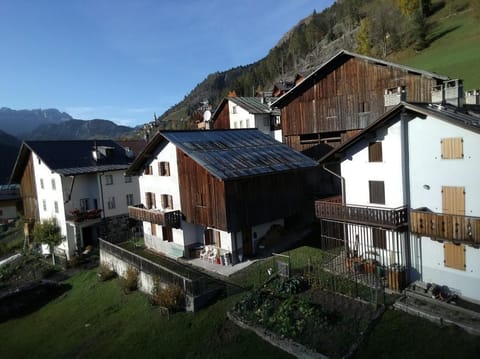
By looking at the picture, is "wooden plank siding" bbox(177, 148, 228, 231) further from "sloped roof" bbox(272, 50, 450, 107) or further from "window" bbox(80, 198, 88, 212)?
"window" bbox(80, 198, 88, 212)

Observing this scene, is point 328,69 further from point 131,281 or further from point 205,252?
point 131,281

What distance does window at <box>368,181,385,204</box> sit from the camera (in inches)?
821

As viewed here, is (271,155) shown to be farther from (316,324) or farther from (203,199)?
(316,324)

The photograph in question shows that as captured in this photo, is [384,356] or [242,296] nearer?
[384,356]

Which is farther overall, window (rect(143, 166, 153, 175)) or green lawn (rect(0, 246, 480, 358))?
window (rect(143, 166, 153, 175))

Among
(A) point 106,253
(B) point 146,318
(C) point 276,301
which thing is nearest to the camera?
(C) point 276,301

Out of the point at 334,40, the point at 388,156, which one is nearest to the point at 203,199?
the point at 388,156

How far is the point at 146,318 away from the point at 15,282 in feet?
72.4

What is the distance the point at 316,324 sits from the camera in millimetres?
16719

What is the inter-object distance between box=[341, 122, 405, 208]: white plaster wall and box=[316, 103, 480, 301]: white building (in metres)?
0.05

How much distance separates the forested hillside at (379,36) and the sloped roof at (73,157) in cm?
4262

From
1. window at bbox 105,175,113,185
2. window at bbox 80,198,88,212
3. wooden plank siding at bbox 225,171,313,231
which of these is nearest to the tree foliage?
window at bbox 80,198,88,212

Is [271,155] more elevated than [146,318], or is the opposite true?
[271,155]

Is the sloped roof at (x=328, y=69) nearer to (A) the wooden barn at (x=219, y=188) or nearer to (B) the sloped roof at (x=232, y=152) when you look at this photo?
(B) the sloped roof at (x=232, y=152)
